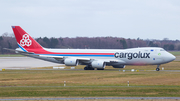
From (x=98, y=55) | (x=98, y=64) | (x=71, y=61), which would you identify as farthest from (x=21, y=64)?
(x=98, y=64)

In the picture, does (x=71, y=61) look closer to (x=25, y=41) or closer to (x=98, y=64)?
(x=98, y=64)

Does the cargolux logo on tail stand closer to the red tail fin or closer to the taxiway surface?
the red tail fin

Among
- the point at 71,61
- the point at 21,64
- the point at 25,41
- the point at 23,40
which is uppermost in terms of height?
the point at 23,40

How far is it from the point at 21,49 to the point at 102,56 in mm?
16548

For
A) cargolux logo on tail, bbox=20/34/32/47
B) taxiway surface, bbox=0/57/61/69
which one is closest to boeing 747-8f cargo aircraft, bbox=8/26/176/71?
cargolux logo on tail, bbox=20/34/32/47

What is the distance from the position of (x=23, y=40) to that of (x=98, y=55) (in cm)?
1553

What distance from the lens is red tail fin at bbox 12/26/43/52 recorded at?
55562 millimetres

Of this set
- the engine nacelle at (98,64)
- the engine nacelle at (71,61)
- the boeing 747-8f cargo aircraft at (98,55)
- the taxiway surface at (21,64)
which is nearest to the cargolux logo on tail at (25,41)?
the boeing 747-8f cargo aircraft at (98,55)

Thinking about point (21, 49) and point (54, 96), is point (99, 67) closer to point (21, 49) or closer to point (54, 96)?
point (21, 49)

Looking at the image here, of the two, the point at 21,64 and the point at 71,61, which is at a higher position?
the point at 71,61

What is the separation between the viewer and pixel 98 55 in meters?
53.0

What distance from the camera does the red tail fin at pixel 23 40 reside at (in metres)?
55.6

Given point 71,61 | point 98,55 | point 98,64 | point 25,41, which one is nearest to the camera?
point 98,64

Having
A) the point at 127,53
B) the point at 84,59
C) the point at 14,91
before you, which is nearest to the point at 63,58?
the point at 84,59
